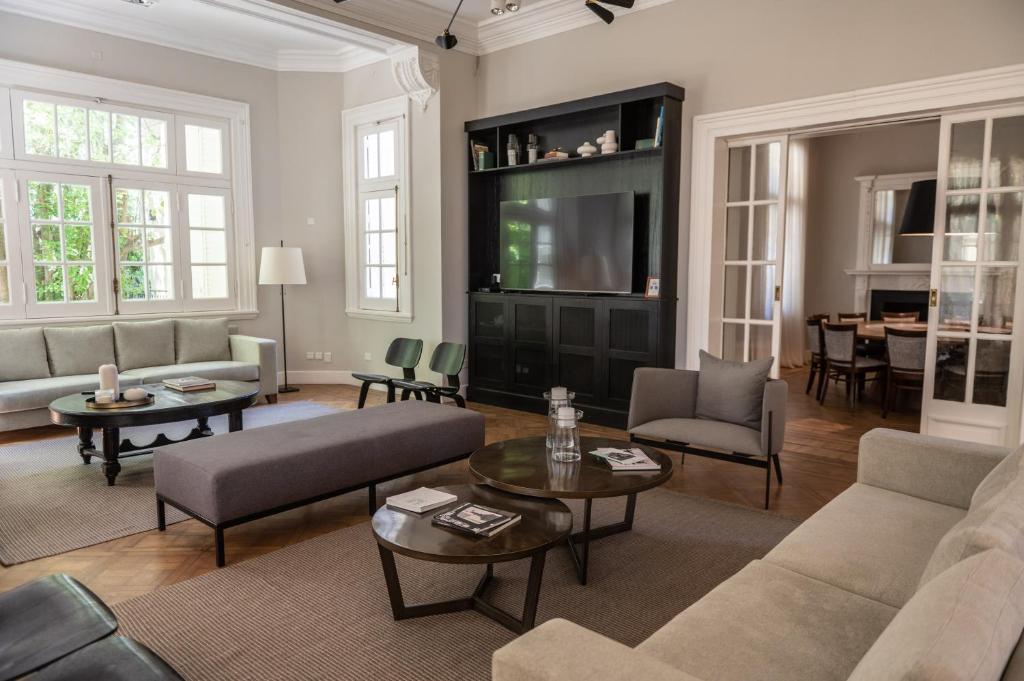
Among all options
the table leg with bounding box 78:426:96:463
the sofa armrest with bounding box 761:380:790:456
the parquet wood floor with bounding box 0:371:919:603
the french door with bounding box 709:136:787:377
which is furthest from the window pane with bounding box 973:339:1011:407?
the table leg with bounding box 78:426:96:463

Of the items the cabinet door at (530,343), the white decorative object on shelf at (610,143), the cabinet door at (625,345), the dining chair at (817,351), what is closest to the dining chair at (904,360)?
the dining chair at (817,351)

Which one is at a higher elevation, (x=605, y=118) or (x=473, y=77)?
(x=473, y=77)

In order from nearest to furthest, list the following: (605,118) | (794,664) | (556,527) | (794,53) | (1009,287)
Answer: (794,664)
(556,527)
(1009,287)
(794,53)
(605,118)

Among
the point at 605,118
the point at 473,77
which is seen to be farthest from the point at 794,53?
the point at 473,77

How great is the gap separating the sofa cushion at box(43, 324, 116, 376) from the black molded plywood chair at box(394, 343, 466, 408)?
2519 mm

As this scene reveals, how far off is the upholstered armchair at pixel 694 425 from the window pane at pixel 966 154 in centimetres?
182

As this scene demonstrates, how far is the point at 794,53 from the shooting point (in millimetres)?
4637

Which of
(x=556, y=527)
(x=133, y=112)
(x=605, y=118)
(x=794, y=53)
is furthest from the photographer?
(x=133, y=112)

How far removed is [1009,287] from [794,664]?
3.65 meters

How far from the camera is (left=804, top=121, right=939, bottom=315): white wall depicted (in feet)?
28.6

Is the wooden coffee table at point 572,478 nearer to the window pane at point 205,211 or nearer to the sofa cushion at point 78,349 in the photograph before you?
the sofa cushion at point 78,349

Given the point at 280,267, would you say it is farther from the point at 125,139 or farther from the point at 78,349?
the point at 78,349

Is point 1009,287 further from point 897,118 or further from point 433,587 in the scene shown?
point 433,587

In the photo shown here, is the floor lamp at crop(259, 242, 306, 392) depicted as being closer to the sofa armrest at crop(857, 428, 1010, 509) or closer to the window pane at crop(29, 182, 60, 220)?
the window pane at crop(29, 182, 60, 220)
